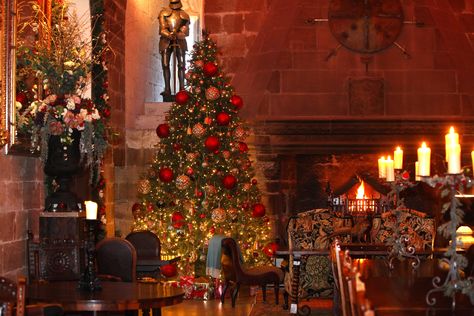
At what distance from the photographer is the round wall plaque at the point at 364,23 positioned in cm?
1255

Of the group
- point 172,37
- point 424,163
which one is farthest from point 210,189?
point 424,163

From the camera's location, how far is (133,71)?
13438 millimetres

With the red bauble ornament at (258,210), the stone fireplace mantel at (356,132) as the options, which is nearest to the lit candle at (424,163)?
the red bauble ornament at (258,210)

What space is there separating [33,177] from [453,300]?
4.54 m

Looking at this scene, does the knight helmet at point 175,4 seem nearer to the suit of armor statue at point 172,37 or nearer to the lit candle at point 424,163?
the suit of armor statue at point 172,37

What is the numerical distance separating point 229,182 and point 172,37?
2.90 meters

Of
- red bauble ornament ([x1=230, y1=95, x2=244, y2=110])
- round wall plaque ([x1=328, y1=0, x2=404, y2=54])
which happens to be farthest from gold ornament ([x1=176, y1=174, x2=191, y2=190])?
round wall plaque ([x1=328, y1=0, x2=404, y2=54])

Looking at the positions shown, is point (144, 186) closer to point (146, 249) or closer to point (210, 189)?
point (210, 189)

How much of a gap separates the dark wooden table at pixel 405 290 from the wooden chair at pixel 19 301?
1.60 metres

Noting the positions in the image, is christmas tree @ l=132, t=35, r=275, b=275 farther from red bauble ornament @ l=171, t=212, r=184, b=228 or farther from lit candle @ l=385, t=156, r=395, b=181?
lit candle @ l=385, t=156, r=395, b=181

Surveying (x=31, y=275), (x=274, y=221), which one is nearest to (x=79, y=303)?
(x=31, y=275)

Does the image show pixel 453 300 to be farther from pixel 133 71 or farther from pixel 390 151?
pixel 133 71

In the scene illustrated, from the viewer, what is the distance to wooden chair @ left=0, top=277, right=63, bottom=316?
184 inches

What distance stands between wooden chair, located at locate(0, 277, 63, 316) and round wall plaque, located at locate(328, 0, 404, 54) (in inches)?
313
